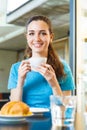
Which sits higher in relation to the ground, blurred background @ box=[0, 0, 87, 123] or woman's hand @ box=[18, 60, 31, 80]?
blurred background @ box=[0, 0, 87, 123]

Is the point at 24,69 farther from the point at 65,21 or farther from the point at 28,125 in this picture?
the point at 65,21

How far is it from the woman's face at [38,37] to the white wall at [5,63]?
18.2 ft

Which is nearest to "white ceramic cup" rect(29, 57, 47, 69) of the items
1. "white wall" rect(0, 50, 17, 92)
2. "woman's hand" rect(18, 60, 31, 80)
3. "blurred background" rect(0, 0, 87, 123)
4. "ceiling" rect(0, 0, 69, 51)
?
"woman's hand" rect(18, 60, 31, 80)

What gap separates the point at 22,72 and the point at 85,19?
4.85 feet

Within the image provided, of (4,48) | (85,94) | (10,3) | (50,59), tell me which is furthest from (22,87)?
(4,48)

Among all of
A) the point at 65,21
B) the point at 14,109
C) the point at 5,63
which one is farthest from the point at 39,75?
the point at 5,63

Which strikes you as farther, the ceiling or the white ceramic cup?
the ceiling

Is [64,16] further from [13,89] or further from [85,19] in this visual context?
[13,89]

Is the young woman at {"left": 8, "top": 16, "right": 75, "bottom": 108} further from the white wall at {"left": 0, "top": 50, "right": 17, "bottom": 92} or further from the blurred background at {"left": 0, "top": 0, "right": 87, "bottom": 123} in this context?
the white wall at {"left": 0, "top": 50, "right": 17, "bottom": 92}

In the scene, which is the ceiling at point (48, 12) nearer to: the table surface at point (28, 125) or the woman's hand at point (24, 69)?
the woman's hand at point (24, 69)

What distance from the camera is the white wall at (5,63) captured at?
6672 millimetres

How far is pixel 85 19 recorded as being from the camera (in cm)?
232

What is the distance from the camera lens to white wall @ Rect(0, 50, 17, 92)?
6.67 meters

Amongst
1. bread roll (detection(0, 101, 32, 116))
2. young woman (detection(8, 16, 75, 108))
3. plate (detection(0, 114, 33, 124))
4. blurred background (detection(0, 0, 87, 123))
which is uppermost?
blurred background (detection(0, 0, 87, 123))
